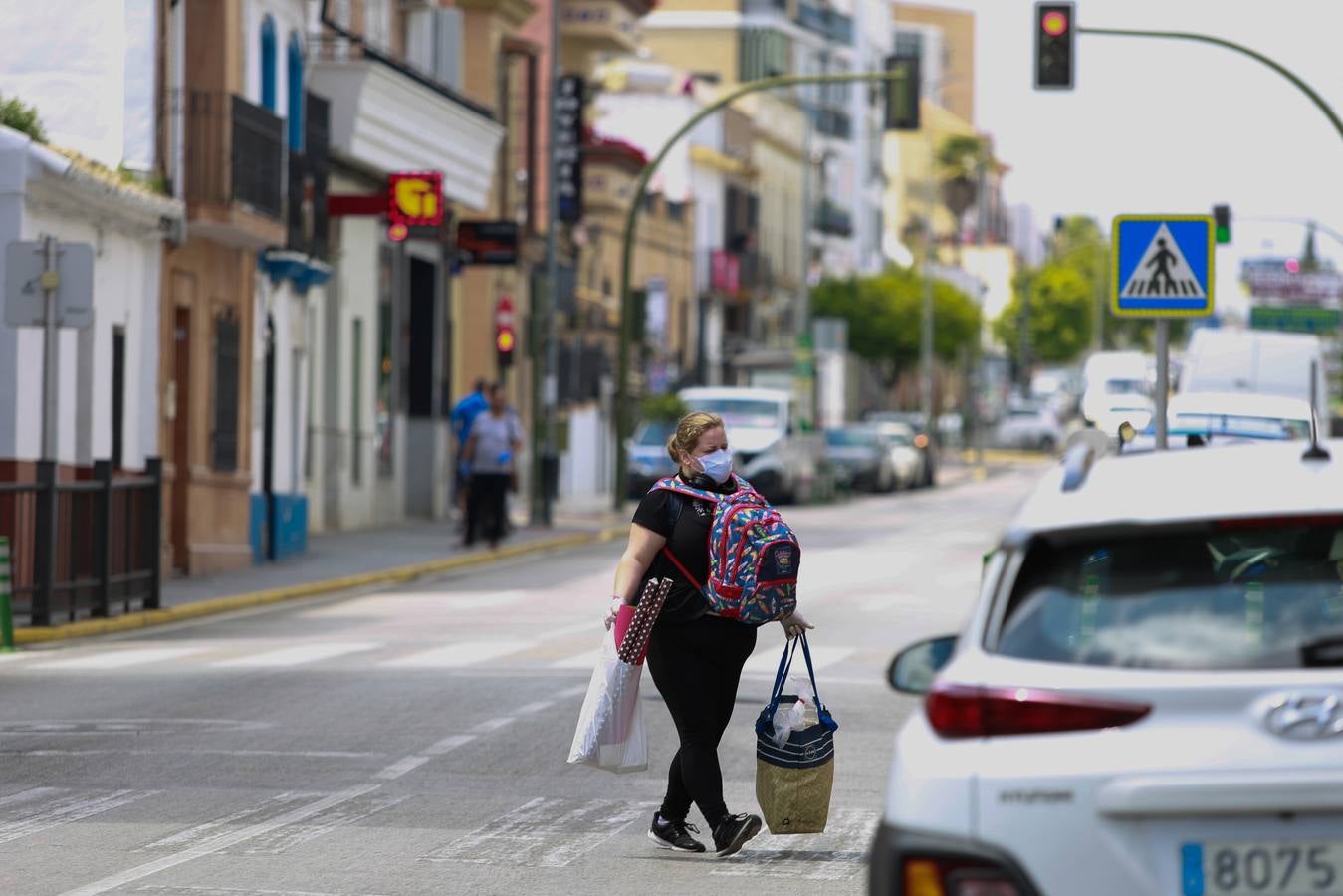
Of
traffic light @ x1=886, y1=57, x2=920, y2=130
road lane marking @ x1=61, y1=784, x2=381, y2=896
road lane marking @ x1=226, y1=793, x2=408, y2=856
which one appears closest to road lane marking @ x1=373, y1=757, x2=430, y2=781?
road lane marking @ x1=61, y1=784, x2=381, y2=896

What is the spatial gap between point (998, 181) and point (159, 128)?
14908 centimetres

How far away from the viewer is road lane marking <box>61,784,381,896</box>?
30.1ft

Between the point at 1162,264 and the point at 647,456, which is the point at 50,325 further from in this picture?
the point at 647,456

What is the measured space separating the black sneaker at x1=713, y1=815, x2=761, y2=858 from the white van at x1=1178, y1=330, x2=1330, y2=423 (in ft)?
88.2

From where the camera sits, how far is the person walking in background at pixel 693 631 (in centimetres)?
980

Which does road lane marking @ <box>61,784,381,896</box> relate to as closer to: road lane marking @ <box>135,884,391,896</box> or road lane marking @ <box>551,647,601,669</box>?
road lane marking @ <box>135,884,391,896</box>

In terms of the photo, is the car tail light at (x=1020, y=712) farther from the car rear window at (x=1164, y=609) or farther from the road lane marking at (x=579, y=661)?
the road lane marking at (x=579, y=661)

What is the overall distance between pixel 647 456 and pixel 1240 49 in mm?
21467

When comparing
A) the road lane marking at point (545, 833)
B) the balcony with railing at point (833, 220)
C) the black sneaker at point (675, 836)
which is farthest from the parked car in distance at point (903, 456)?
the black sneaker at point (675, 836)

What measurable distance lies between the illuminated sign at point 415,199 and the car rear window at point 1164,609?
29.3 m

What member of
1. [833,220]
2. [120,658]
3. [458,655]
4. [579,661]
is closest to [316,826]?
[579,661]

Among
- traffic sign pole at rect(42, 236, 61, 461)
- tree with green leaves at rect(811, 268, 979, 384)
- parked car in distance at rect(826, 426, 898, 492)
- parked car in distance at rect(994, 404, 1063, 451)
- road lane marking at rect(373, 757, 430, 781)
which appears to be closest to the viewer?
road lane marking at rect(373, 757, 430, 781)

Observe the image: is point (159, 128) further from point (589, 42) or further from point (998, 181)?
point (998, 181)

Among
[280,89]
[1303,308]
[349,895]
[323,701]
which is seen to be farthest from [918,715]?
[1303,308]
